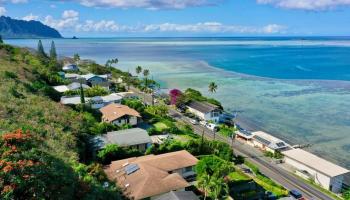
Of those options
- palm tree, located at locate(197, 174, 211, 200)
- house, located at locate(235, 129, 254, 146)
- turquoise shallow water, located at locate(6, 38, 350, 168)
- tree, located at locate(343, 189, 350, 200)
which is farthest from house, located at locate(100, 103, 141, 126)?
tree, located at locate(343, 189, 350, 200)

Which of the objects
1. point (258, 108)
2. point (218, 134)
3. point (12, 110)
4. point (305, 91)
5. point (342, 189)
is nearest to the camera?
point (12, 110)

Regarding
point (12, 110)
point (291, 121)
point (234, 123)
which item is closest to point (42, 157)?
point (12, 110)

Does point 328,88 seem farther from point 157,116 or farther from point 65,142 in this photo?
point 65,142

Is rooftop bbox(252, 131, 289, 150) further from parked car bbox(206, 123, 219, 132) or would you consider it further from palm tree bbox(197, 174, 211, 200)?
palm tree bbox(197, 174, 211, 200)

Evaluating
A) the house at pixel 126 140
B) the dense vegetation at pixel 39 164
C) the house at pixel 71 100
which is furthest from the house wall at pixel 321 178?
the house at pixel 71 100

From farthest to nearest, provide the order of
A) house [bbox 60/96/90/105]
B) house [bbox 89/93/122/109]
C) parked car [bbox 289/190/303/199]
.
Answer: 1. house [bbox 89/93/122/109]
2. house [bbox 60/96/90/105]
3. parked car [bbox 289/190/303/199]

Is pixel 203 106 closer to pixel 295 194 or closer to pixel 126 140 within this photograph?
pixel 126 140
